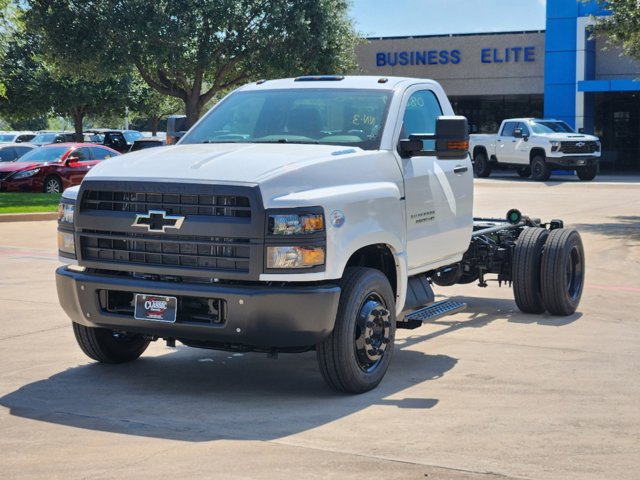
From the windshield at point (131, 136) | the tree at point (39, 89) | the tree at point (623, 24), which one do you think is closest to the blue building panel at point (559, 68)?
the windshield at point (131, 136)

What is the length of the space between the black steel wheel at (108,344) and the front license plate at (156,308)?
3.17ft

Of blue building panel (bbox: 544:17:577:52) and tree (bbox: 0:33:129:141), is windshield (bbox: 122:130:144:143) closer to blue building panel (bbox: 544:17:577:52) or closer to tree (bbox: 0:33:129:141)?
tree (bbox: 0:33:129:141)

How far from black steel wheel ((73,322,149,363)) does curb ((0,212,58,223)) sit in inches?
520

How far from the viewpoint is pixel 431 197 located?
841cm

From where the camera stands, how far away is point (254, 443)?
6.05 metres

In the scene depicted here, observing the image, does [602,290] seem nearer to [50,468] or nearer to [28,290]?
[28,290]

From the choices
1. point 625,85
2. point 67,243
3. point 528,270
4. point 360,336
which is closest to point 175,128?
point 67,243

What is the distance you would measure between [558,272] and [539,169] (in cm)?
2643

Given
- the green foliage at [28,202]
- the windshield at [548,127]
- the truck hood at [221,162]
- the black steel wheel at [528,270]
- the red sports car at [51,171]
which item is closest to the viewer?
the truck hood at [221,162]

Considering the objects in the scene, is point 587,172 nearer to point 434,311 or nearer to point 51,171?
point 51,171

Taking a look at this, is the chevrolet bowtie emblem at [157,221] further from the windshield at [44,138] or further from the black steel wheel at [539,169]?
the windshield at [44,138]

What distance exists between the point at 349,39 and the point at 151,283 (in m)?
Result: 32.0

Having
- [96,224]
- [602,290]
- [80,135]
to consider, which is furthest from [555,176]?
[96,224]

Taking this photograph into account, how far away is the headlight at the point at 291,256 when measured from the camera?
665 cm
